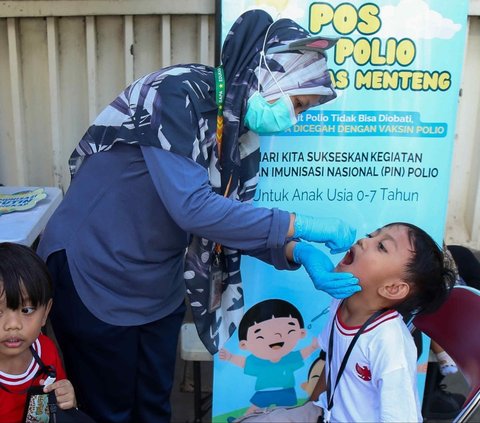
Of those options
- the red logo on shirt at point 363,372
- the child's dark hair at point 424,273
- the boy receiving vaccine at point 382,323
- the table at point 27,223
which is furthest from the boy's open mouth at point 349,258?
the table at point 27,223

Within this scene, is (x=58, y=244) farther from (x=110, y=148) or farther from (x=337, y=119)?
(x=337, y=119)

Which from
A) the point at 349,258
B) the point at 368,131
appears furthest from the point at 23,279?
the point at 368,131

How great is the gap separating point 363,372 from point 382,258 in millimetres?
310

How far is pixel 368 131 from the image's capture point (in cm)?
202

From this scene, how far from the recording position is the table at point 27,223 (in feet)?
5.79

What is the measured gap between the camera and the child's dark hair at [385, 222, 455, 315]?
5.13 feet

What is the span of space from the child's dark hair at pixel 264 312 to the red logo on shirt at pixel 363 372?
2.04 feet

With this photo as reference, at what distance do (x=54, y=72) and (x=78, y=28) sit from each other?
0.81 ft

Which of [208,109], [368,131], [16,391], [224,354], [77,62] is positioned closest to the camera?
[208,109]

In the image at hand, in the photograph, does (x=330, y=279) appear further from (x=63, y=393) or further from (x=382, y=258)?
(x=63, y=393)

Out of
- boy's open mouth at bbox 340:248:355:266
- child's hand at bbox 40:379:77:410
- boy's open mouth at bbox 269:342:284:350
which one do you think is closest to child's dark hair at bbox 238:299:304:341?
boy's open mouth at bbox 269:342:284:350

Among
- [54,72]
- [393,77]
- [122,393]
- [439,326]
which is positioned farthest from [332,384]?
[54,72]

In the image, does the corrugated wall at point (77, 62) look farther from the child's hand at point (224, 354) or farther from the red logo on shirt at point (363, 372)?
the red logo on shirt at point (363, 372)

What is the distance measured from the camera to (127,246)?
1.55 meters
